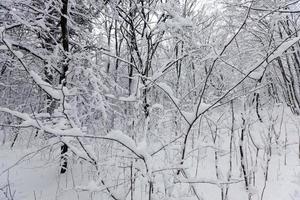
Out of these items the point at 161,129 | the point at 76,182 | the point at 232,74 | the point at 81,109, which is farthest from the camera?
the point at 232,74

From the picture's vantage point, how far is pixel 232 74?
8.62 metres

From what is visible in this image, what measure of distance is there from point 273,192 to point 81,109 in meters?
3.46

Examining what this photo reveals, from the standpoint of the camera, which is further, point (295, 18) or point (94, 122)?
point (295, 18)

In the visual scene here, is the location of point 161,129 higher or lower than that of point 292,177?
higher

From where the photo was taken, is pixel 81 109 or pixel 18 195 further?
pixel 81 109

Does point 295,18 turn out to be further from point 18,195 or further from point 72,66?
point 18,195

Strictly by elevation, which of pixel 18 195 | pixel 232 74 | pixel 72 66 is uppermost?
pixel 232 74

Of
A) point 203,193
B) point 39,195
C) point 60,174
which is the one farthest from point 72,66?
point 203,193

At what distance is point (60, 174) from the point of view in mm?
4707

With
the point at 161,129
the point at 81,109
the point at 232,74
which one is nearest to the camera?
the point at 161,129

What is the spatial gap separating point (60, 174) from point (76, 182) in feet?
1.76

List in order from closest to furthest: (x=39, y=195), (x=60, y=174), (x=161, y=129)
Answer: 1. (x=161, y=129)
2. (x=39, y=195)
3. (x=60, y=174)

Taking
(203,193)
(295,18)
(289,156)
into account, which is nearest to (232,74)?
(295,18)

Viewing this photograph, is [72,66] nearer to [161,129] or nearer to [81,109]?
[81,109]
